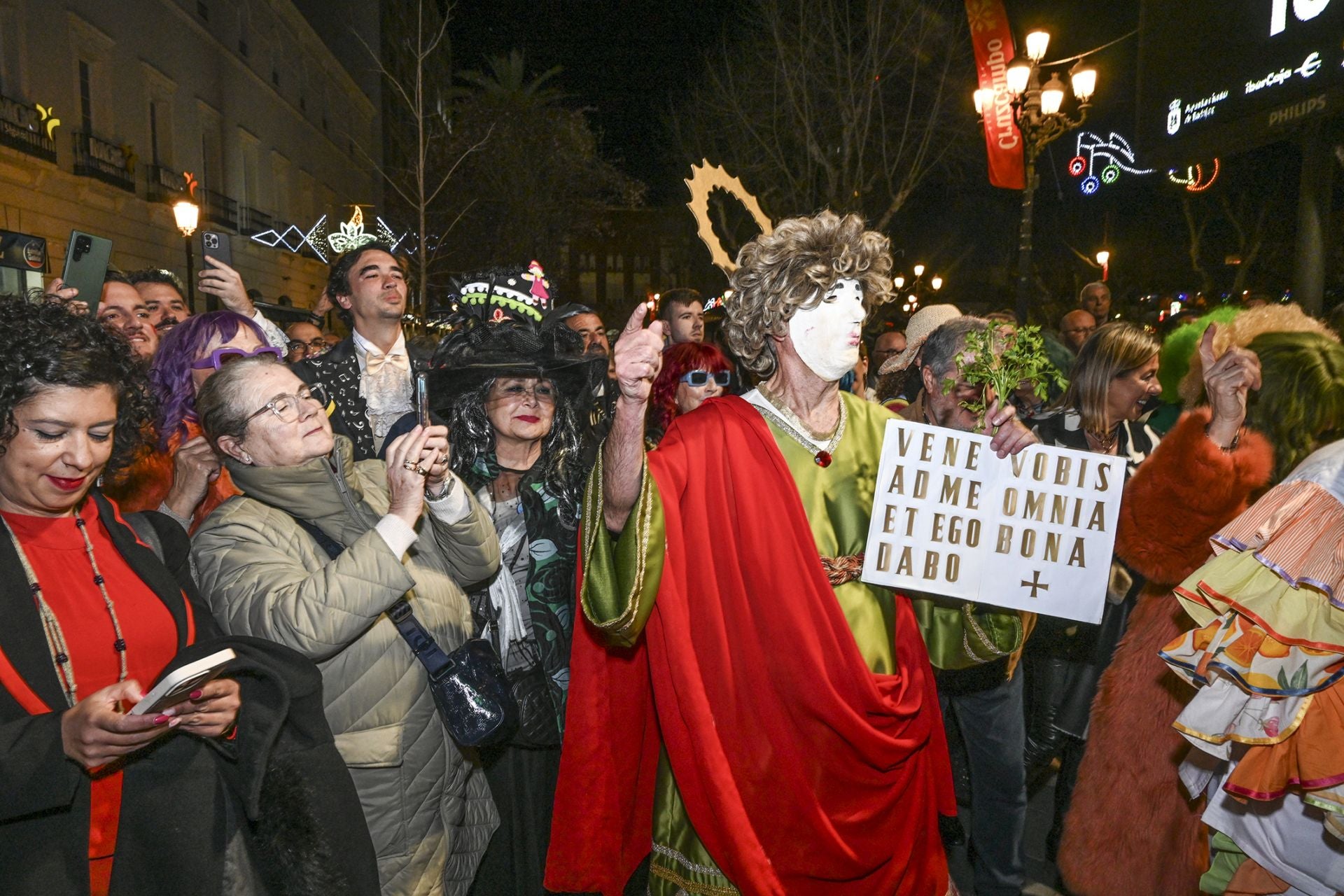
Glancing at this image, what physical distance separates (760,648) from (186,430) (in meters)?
2.47

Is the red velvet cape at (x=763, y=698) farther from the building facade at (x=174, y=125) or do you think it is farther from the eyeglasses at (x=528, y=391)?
the building facade at (x=174, y=125)

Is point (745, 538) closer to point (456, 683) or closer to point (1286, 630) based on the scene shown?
point (456, 683)

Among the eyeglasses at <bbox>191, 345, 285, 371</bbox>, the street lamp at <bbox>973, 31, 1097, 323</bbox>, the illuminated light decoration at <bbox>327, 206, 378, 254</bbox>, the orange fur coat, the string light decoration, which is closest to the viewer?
the orange fur coat

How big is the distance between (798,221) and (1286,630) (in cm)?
160

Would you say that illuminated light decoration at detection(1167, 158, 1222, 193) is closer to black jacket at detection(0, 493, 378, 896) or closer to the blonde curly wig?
the blonde curly wig

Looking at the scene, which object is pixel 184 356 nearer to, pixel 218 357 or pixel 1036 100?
pixel 218 357

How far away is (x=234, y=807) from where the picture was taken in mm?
2236

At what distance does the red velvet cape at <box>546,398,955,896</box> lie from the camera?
2492 mm

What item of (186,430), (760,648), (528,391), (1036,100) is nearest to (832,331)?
(760,648)

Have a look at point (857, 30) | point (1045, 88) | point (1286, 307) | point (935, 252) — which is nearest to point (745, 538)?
point (1286, 307)

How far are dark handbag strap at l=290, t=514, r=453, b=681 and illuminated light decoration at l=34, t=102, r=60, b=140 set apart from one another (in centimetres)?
1860

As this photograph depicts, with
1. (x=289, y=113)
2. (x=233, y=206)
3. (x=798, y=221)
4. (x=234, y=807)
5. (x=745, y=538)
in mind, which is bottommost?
(x=234, y=807)

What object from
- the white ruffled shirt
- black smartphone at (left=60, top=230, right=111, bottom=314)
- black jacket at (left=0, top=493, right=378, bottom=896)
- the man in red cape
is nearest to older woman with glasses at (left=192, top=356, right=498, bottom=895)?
black jacket at (left=0, top=493, right=378, bottom=896)

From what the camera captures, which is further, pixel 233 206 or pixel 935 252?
pixel 935 252
